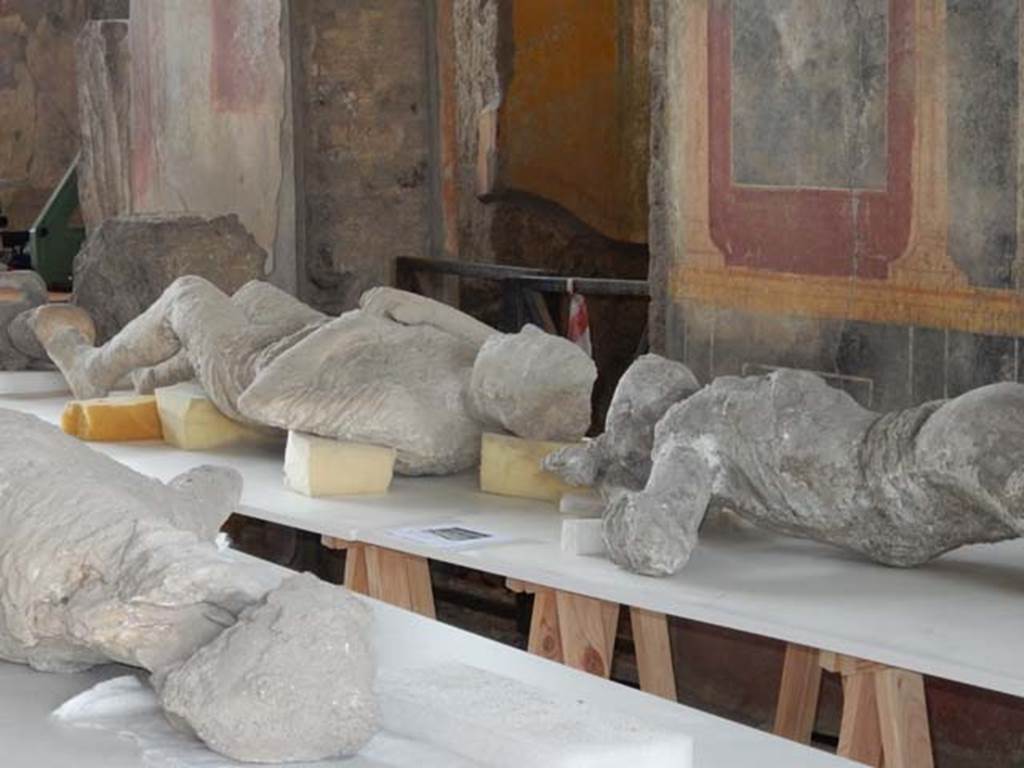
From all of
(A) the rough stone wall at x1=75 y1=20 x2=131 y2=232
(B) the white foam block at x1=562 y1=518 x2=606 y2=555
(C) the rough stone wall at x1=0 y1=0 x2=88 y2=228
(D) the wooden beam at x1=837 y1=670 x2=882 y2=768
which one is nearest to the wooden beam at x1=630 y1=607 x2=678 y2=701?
(B) the white foam block at x1=562 y1=518 x2=606 y2=555

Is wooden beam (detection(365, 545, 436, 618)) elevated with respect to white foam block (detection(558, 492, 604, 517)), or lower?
lower

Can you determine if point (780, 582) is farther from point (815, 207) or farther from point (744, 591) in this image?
point (815, 207)

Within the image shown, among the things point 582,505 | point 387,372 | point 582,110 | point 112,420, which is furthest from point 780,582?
point 582,110

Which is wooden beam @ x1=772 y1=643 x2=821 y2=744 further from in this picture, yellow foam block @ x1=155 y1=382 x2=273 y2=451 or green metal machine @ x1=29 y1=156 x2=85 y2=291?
green metal machine @ x1=29 y1=156 x2=85 y2=291

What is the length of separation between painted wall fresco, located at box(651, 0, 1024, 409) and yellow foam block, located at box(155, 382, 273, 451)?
1526mm

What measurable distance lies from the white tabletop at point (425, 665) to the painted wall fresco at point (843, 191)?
2.62 metres

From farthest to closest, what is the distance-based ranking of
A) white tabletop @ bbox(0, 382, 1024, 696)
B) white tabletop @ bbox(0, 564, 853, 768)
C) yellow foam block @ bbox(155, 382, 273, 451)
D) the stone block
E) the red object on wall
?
the stone block
yellow foam block @ bbox(155, 382, 273, 451)
the red object on wall
white tabletop @ bbox(0, 382, 1024, 696)
white tabletop @ bbox(0, 564, 853, 768)

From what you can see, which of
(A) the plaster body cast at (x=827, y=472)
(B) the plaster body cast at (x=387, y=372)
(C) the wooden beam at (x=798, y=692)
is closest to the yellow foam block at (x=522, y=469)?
(B) the plaster body cast at (x=387, y=372)

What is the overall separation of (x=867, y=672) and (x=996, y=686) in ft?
1.66

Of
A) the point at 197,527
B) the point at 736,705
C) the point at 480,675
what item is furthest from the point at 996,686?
the point at 736,705

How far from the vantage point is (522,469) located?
605cm

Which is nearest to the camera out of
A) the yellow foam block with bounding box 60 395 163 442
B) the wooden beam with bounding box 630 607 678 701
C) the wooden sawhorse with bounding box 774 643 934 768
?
the wooden sawhorse with bounding box 774 643 934 768

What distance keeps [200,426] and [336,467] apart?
102 centimetres

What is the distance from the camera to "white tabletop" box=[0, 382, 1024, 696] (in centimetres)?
425
